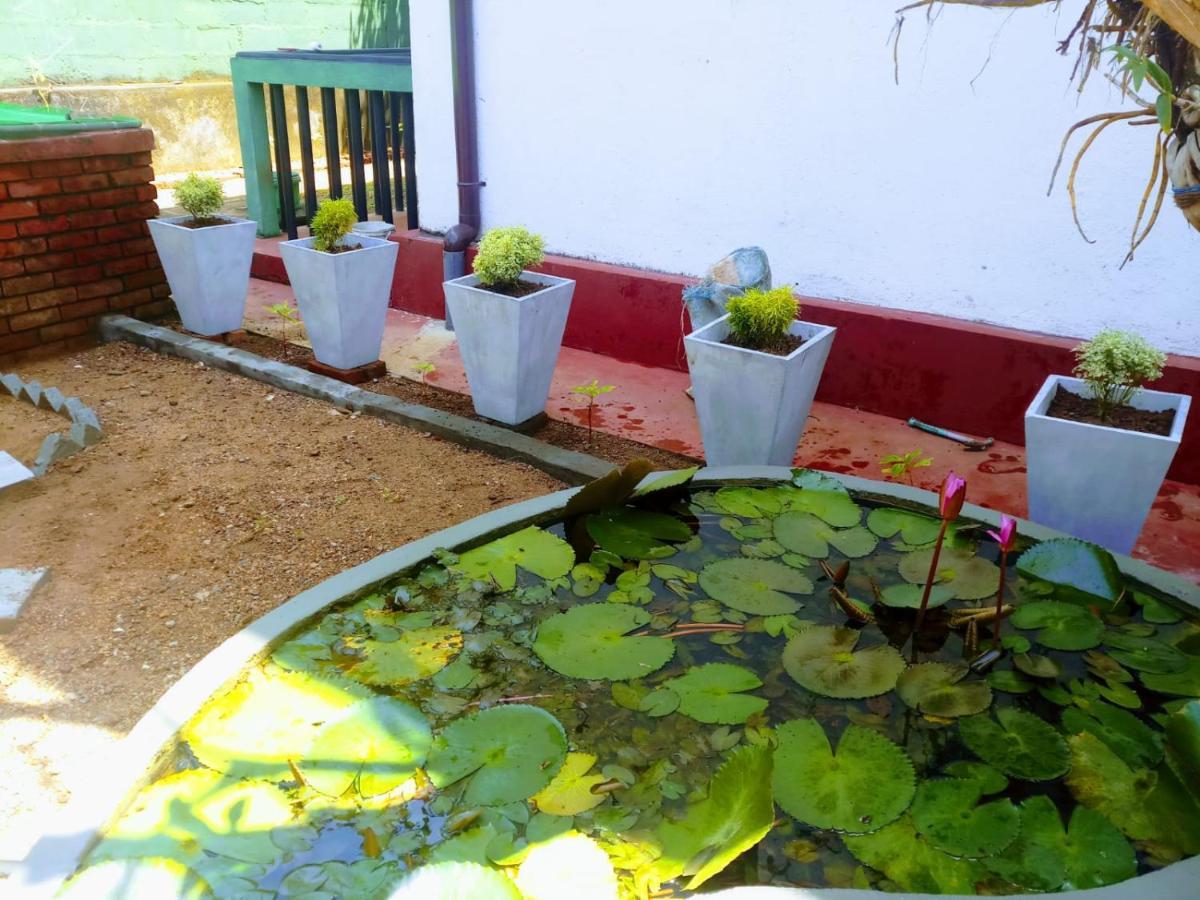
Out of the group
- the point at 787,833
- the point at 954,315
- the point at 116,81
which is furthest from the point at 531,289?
the point at 116,81

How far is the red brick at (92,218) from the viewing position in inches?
172

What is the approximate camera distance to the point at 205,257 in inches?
171

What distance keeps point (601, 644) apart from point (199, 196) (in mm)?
3650

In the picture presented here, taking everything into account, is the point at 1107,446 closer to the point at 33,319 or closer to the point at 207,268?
the point at 207,268

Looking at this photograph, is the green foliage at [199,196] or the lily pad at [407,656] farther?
the green foliage at [199,196]

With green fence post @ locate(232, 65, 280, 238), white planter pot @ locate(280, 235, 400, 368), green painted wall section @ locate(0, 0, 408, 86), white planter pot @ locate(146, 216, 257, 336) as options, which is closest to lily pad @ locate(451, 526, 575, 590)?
white planter pot @ locate(280, 235, 400, 368)

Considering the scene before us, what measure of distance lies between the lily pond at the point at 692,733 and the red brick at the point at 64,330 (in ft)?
11.3

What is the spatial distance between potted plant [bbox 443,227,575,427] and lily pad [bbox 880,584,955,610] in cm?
182

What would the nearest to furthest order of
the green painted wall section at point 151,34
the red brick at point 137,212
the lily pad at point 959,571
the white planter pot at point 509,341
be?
the lily pad at point 959,571
the white planter pot at point 509,341
the red brick at point 137,212
the green painted wall section at point 151,34

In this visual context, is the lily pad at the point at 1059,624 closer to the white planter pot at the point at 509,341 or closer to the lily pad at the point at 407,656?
the lily pad at the point at 407,656

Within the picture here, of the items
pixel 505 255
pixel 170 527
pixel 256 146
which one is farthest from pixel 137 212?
pixel 170 527

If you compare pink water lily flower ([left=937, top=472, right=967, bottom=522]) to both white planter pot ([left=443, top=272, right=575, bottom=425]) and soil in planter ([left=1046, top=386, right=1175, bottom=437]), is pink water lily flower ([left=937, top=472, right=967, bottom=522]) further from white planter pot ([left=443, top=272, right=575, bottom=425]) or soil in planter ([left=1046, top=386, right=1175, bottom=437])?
white planter pot ([left=443, top=272, right=575, bottom=425])

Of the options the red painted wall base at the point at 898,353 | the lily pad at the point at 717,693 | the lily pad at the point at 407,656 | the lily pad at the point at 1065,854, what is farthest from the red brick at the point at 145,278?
the lily pad at the point at 1065,854

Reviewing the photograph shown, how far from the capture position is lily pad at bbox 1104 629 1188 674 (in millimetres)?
1646
